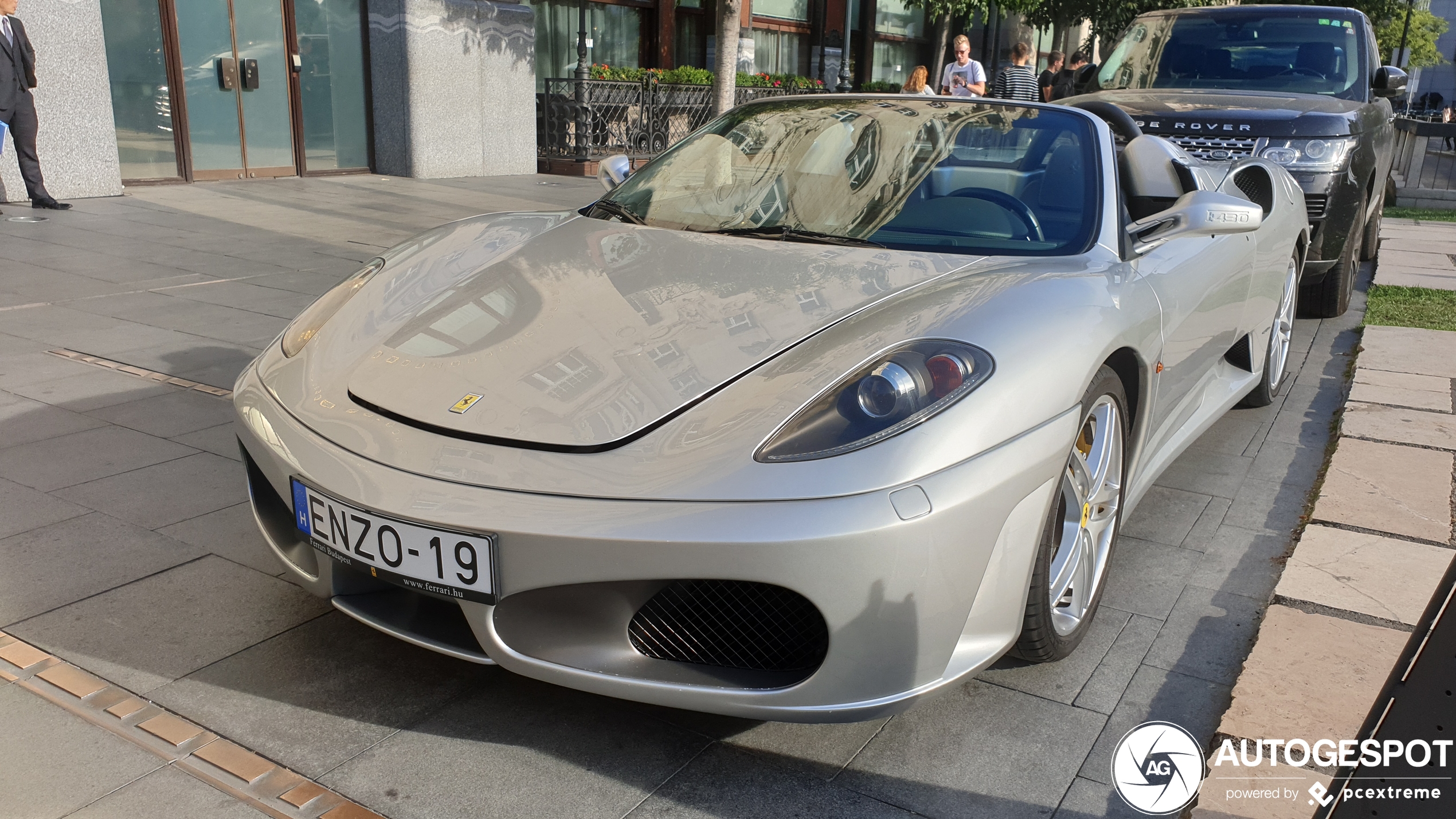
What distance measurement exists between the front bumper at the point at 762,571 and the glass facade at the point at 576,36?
14397mm

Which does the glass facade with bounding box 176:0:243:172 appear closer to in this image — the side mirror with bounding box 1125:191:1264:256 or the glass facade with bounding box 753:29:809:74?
the glass facade with bounding box 753:29:809:74

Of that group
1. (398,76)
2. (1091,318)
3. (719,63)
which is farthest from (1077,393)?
(398,76)

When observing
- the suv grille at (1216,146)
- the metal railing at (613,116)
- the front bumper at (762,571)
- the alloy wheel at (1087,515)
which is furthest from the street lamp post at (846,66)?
the front bumper at (762,571)

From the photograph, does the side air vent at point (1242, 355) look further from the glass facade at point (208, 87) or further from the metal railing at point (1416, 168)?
the glass facade at point (208, 87)

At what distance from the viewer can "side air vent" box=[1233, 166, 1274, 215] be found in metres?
4.49

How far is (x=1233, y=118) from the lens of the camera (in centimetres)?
617

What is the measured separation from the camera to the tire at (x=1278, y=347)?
465cm

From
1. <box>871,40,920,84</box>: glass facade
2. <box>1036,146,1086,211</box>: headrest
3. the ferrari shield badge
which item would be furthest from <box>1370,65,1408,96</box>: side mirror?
<box>871,40,920,84</box>: glass facade

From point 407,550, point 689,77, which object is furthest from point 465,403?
point 689,77

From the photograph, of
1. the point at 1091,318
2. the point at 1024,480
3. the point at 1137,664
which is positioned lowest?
the point at 1137,664

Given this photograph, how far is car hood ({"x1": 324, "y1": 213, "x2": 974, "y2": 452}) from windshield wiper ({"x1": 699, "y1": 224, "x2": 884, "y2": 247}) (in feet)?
0.21

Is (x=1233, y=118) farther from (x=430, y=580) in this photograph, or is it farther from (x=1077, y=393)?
(x=430, y=580)

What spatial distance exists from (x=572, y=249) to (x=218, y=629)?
4.19 feet

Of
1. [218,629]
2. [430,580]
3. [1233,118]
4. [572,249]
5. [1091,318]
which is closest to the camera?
[430,580]
